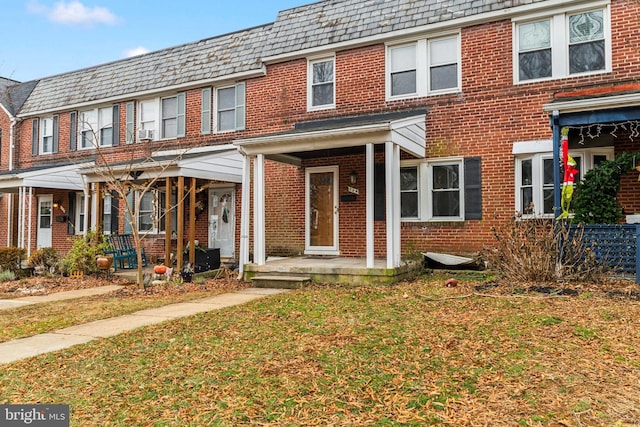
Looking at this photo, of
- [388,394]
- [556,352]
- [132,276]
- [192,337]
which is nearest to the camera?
[388,394]

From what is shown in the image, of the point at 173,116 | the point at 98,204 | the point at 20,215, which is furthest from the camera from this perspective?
the point at 20,215

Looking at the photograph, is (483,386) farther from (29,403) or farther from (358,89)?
(358,89)

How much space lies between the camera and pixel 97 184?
12.4 metres

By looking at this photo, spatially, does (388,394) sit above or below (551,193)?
below

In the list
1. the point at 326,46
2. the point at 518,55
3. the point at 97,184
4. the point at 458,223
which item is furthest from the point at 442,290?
the point at 97,184

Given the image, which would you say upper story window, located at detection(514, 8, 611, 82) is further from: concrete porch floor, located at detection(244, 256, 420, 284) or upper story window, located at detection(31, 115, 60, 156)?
upper story window, located at detection(31, 115, 60, 156)

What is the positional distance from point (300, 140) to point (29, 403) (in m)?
6.83

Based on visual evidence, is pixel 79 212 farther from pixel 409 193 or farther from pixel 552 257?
pixel 552 257

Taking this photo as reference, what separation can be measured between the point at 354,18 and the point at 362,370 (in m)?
10.2

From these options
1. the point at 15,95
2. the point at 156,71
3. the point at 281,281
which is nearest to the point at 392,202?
the point at 281,281

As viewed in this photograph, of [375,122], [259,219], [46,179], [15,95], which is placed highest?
[15,95]

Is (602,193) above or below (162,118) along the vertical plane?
below

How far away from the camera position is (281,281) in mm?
9250

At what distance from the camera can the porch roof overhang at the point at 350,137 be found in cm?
873
